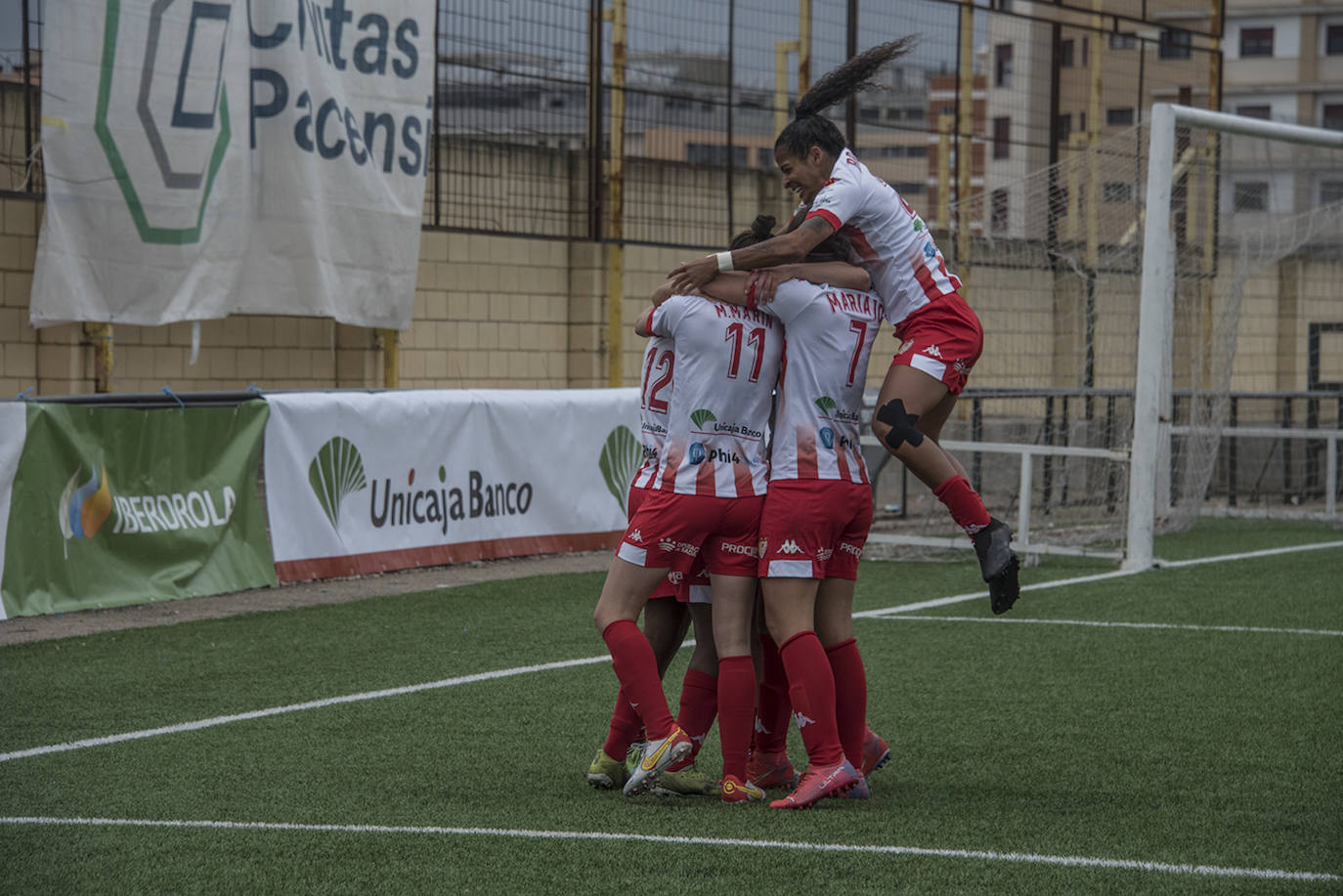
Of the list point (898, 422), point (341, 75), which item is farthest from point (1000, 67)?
point (898, 422)

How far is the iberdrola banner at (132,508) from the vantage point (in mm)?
8758

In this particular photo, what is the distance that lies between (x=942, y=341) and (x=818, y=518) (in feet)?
2.75

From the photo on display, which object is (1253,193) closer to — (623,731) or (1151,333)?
(1151,333)

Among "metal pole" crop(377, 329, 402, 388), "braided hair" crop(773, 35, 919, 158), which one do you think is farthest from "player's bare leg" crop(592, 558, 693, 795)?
"metal pole" crop(377, 329, 402, 388)

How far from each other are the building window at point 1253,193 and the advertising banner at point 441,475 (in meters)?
7.19

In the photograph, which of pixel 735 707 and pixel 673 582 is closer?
pixel 735 707

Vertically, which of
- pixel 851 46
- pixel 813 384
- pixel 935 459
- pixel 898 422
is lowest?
pixel 935 459

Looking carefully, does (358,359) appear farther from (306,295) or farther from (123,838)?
(123,838)

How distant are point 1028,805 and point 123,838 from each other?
273cm

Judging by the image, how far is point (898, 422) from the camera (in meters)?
5.29

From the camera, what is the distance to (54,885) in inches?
158

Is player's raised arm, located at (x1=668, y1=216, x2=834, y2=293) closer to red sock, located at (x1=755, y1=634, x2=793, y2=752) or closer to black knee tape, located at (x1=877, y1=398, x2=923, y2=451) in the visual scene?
black knee tape, located at (x1=877, y1=398, x2=923, y2=451)

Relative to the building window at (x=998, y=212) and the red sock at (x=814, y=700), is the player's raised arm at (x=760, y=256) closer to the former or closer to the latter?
the red sock at (x=814, y=700)

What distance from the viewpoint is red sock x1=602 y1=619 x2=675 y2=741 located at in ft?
16.2
